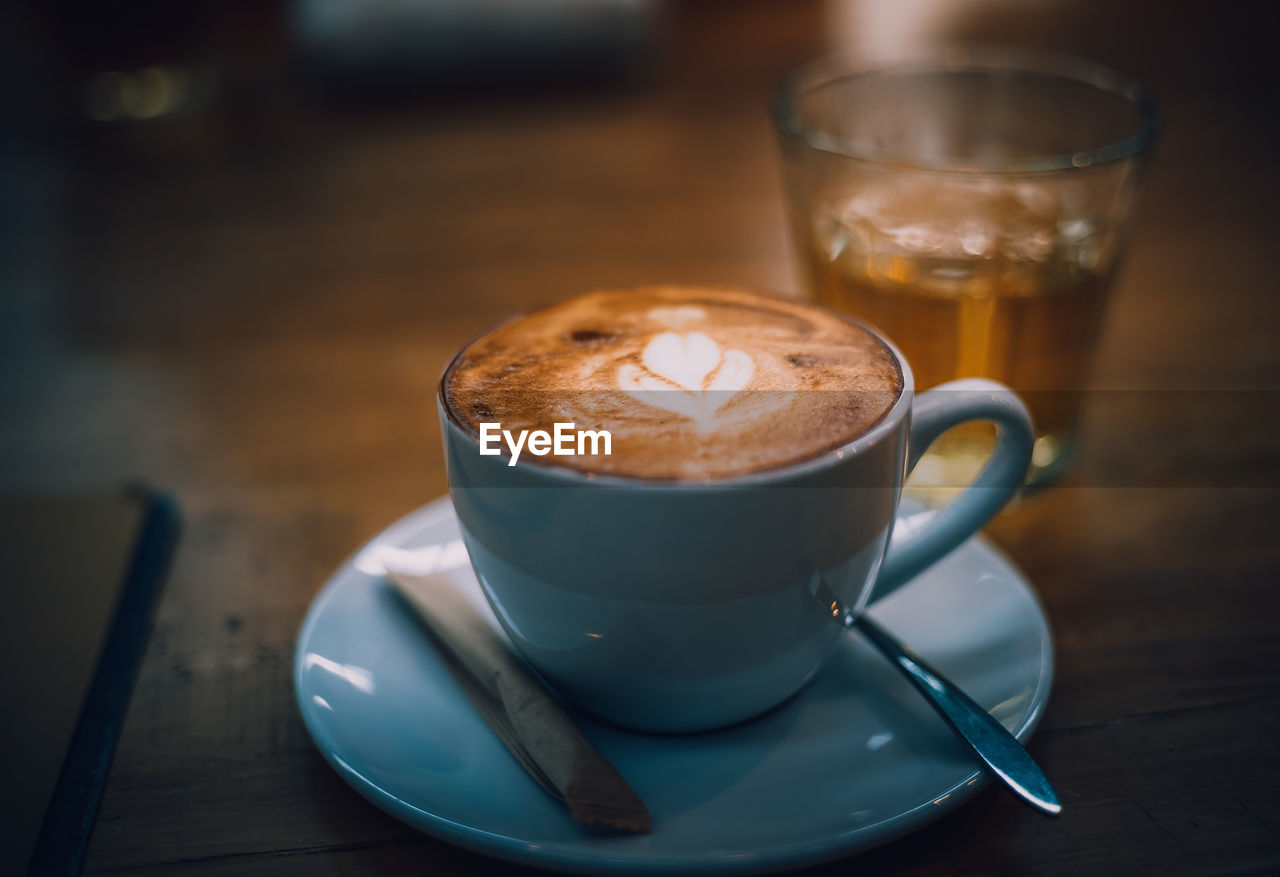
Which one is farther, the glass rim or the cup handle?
the glass rim

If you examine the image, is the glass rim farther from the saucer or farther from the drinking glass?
the saucer

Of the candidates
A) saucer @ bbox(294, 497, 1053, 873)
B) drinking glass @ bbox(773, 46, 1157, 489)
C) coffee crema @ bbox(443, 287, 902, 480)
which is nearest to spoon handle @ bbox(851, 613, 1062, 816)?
saucer @ bbox(294, 497, 1053, 873)

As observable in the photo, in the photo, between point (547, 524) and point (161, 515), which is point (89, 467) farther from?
point (547, 524)

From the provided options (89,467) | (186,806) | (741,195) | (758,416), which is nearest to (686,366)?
(758,416)

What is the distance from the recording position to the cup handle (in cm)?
47

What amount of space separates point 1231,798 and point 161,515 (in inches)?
24.6

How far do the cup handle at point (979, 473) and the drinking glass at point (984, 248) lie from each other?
0.56 feet

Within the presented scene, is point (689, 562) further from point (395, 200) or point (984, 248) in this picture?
point (395, 200)

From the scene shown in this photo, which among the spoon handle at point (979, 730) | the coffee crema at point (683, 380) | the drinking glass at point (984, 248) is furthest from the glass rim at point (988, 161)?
the spoon handle at point (979, 730)

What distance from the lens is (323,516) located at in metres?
0.66

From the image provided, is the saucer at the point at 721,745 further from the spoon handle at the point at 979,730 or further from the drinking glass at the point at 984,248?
the drinking glass at the point at 984,248

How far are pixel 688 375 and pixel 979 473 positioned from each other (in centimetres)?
16

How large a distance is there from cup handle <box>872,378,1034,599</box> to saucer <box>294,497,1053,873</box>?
4 centimetres

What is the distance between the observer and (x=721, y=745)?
0.44 meters
